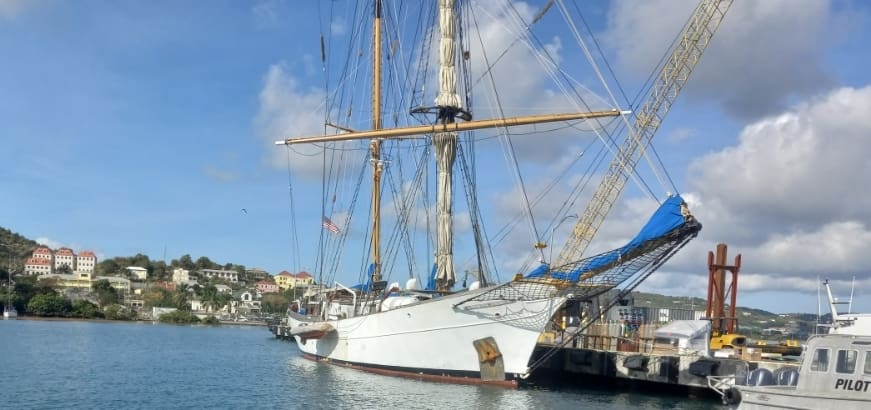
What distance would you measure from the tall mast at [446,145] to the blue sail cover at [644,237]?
9936 mm

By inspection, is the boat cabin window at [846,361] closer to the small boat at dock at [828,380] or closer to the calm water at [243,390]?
the small boat at dock at [828,380]

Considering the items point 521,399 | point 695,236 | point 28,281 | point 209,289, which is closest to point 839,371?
point 695,236

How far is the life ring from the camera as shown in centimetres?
2361

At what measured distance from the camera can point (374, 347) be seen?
40594 mm

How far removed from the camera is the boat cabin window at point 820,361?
71.6ft

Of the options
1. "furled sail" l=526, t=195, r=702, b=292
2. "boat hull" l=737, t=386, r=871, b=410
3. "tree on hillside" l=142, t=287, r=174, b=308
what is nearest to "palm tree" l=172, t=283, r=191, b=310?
"tree on hillside" l=142, t=287, r=174, b=308

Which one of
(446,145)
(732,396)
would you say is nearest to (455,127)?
(446,145)

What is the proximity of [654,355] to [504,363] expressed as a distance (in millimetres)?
8214

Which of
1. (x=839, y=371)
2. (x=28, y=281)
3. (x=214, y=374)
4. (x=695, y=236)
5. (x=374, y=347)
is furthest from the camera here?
(x=28, y=281)

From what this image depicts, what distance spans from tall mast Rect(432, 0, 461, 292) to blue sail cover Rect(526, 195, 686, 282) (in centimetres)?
994

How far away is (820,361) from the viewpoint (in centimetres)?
2198

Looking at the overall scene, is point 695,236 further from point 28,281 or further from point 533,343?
point 28,281

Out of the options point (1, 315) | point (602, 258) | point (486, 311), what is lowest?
point (1, 315)

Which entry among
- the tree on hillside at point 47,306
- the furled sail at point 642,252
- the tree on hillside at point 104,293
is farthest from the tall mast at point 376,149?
the tree on hillside at point 104,293
